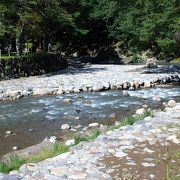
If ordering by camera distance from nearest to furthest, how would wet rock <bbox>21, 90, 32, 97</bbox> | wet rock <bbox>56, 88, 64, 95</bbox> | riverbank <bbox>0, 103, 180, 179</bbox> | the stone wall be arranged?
1. riverbank <bbox>0, 103, 180, 179</bbox>
2. wet rock <bbox>21, 90, 32, 97</bbox>
3. wet rock <bbox>56, 88, 64, 95</bbox>
4. the stone wall

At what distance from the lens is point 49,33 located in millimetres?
46781

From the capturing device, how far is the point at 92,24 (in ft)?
178

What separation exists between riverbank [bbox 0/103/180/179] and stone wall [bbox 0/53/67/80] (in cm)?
1832

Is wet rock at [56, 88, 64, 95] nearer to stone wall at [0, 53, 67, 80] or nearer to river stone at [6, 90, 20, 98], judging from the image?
river stone at [6, 90, 20, 98]

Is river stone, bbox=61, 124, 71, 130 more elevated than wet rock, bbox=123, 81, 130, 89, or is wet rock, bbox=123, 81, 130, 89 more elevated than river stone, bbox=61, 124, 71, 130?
wet rock, bbox=123, 81, 130, 89

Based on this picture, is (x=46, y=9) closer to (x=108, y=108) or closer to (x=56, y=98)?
(x=56, y=98)

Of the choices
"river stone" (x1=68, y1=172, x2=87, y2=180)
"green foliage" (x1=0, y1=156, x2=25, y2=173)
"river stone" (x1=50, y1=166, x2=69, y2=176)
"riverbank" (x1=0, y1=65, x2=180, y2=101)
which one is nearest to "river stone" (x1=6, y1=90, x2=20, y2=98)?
"riverbank" (x1=0, y1=65, x2=180, y2=101)

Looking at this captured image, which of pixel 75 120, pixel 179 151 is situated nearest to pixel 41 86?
pixel 75 120

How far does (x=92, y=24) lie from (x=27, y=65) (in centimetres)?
2651

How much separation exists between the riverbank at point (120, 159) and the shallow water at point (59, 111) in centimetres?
413

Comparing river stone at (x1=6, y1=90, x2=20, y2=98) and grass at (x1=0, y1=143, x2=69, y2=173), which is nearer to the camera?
grass at (x1=0, y1=143, x2=69, y2=173)

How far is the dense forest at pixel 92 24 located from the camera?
2707 cm

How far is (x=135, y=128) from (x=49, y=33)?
1496 inches

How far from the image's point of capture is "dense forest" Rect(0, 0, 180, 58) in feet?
88.8
